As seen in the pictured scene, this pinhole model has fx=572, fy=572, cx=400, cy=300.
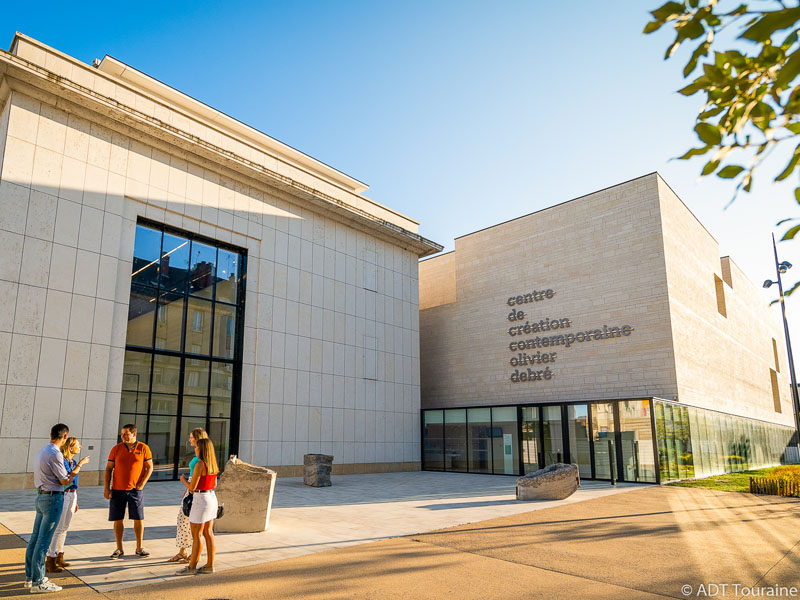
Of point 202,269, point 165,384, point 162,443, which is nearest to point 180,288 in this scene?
point 202,269

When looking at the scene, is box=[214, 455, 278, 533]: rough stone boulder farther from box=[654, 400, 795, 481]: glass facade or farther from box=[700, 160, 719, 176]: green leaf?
box=[654, 400, 795, 481]: glass facade

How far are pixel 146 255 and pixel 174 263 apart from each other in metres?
1.11

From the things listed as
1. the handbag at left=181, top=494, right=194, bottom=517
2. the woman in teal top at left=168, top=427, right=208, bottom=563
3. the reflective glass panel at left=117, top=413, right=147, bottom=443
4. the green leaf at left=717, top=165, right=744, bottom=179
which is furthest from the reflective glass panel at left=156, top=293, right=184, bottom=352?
the green leaf at left=717, top=165, right=744, bottom=179

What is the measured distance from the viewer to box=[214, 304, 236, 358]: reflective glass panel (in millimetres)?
22781

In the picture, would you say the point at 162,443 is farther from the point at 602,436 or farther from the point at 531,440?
the point at 602,436

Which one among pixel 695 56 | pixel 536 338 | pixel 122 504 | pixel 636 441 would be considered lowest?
pixel 122 504

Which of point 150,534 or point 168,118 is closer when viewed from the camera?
point 150,534

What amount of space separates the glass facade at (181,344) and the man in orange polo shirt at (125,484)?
11714 millimetres

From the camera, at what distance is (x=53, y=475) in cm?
726

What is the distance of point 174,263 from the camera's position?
21.7 meters

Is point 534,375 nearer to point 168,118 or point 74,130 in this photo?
point 168,118

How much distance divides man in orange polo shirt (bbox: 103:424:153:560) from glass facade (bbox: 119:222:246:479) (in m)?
11.7

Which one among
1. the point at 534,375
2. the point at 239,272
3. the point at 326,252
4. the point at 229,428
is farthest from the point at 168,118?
the point at 534,375

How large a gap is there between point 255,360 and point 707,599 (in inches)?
754
